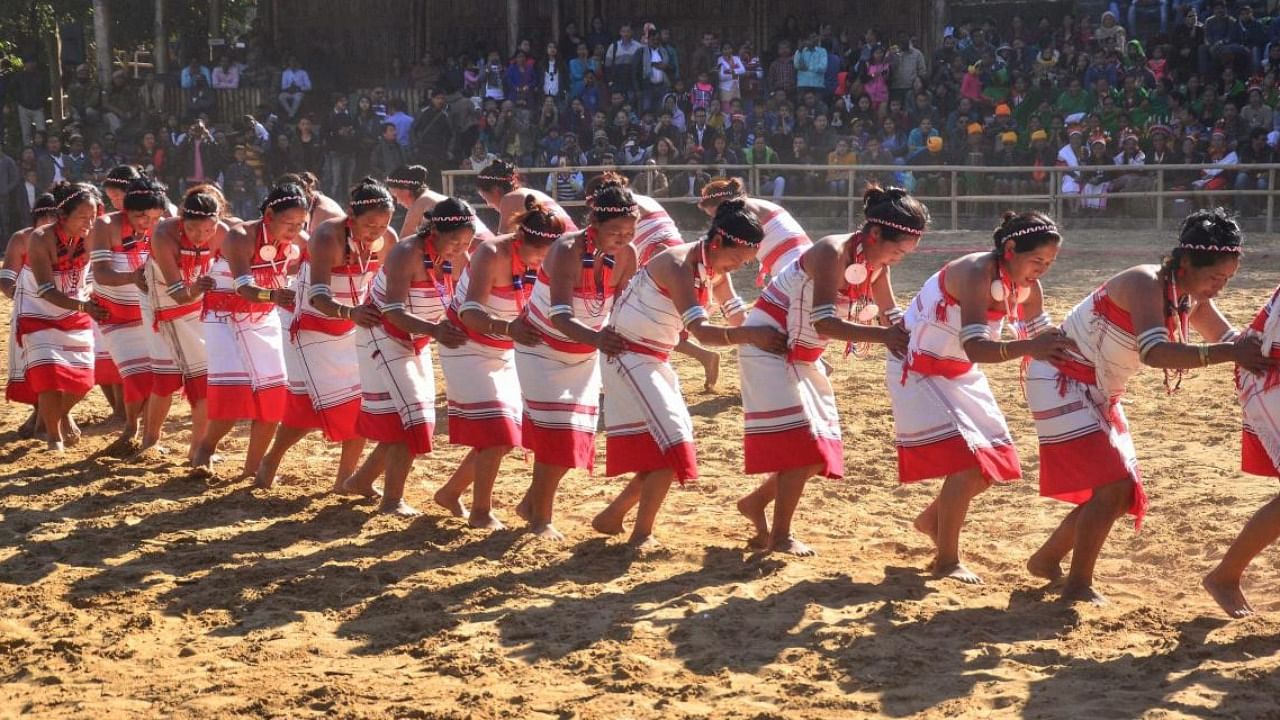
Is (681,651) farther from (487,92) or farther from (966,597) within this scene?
(487,92)

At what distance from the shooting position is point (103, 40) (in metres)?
24.4

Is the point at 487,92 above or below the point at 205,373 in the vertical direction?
above

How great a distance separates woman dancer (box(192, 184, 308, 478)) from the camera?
8.04m

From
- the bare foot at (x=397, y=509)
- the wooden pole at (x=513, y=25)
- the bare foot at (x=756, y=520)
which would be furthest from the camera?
the wooden pole at (x=513, y=25)

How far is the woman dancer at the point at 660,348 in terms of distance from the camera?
258 inches

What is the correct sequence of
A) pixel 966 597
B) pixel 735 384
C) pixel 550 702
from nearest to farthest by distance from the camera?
pixel 550 702
pixel 966 597
pixel 735 384

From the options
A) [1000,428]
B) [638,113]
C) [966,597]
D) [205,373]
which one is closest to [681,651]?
[966,597]

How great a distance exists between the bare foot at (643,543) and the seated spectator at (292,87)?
54.2 ft

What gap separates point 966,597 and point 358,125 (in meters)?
16.2

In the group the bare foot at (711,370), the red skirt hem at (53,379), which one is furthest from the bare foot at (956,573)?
the red skirt hem at (53,379)

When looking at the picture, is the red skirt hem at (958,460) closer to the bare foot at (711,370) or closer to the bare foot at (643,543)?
the bare foot at (643,543)

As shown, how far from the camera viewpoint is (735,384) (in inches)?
430

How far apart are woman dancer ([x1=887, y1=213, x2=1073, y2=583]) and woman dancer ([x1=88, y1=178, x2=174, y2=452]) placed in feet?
14.6

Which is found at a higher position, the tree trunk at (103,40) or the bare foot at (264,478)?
the tree trunk at (103,40)
